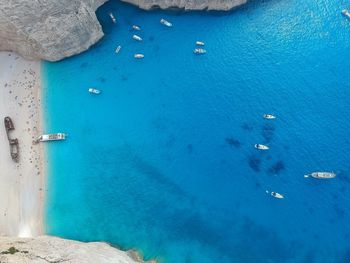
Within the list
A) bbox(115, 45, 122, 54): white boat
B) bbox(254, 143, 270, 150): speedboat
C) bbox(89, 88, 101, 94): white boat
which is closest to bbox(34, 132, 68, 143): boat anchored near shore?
bbox(89, 88, 101, 94): white boat

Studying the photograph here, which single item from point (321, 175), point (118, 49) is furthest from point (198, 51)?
point (321, 175)

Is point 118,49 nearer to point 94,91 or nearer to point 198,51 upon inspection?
point 94,91

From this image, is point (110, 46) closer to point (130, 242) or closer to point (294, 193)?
point (130, 242)

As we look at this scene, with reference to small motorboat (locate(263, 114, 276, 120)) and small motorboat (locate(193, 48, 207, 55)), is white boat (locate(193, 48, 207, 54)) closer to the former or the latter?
small motorboat (locate(193, 48, 207, 55))

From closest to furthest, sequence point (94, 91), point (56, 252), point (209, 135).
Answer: point (56, 252), point (209, 135), point (94, 91)

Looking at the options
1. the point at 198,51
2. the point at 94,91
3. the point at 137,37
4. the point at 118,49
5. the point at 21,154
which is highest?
the point at 137,37

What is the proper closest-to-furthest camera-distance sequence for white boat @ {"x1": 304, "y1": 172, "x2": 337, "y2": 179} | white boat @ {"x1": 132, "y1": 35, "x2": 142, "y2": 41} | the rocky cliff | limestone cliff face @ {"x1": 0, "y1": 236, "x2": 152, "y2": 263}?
limestone cliff face @ {"x1": 0, "y1": 236, "x2": 152, "y2": 263}
the rocky cliff
white boat @ {"x1": 304, "y1": 172, "x2": 337, "y2": 179}
white boat @ {"x1": 132, "y1": 35, "x2": 142, "y2": 41}

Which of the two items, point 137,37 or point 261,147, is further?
point 137,37
